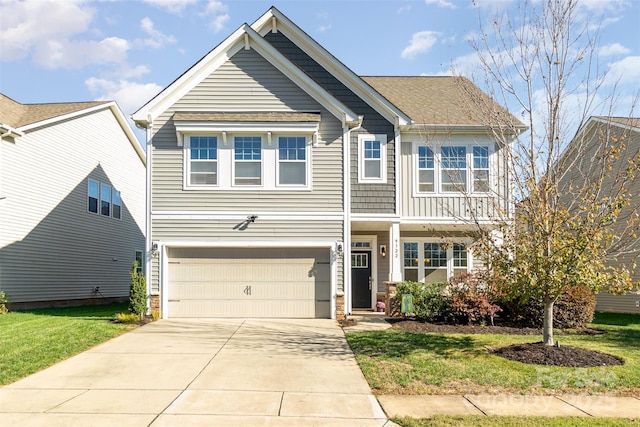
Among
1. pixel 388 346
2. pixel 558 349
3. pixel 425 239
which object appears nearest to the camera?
pixel 558 349

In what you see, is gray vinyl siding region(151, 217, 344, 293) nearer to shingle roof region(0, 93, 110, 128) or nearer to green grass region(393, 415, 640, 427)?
shingle roof region(0, 93, 110, 128)

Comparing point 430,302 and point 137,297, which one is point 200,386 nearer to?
point 137,297

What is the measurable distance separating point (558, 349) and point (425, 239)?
836 cm

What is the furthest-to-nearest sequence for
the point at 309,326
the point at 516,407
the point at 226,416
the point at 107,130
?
the point at 107,130 < the point at 309,326 < the point at 516,407 < the point at 226,416

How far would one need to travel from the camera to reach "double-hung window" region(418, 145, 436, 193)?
55.2 feet

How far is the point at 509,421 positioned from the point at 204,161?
11.1m

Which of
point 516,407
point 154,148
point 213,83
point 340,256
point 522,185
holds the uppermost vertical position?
point 213,83

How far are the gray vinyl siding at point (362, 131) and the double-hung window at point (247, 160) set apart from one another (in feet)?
9.04

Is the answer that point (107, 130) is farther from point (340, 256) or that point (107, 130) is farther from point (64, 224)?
point (340, 256)

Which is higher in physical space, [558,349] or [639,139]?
[639,139]

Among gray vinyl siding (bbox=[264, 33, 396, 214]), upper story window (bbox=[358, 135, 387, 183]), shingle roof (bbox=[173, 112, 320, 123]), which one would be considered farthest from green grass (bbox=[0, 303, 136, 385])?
upper story window (bbox=[358, 135, 387, 183])

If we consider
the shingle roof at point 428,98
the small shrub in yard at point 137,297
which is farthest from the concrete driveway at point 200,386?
the shingle roof at point 428,98

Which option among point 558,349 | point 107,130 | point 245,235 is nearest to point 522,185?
point 558,349

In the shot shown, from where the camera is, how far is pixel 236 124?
1505 cm
